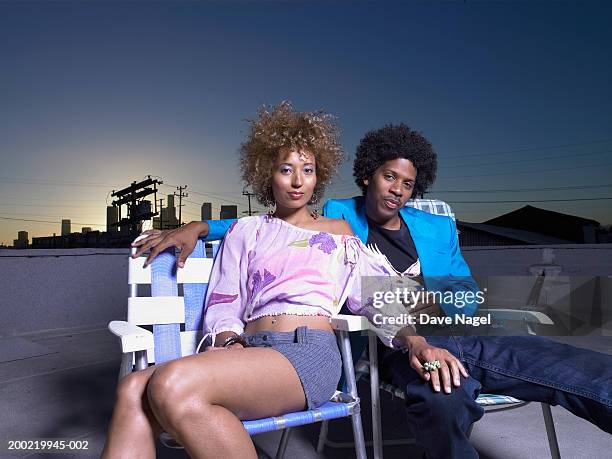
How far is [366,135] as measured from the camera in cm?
261

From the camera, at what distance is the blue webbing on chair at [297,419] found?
139cm

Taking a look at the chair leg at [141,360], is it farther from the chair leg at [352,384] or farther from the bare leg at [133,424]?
the chair leg at [352,384]

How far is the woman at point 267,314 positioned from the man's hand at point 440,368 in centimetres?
22

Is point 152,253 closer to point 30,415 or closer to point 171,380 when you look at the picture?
point 171,380

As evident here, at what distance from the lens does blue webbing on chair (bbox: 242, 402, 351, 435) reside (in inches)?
54.8

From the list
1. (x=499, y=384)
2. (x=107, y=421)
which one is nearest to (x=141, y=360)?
(x=499, y=384)

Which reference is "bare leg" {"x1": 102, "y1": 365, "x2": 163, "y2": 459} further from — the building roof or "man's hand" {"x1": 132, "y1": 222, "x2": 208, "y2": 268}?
the building roof

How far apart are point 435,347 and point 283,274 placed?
22.2 inches

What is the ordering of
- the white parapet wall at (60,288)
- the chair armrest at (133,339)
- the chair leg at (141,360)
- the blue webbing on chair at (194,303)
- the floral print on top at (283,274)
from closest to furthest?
the chair armrest at (133,339) → the chair leg at (141,360) → the floral print on top at (283,274) → the blue webbing on chair at (194,303) → the white parapet wall at (60,288)

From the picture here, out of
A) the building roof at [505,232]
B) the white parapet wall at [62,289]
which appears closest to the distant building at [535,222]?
the building roof at [505,232]

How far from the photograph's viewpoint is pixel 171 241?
1.97 metres

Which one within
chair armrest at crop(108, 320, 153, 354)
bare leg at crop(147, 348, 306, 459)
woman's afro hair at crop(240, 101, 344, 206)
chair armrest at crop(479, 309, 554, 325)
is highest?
woman's afro hair at crop(240, 101, 344, 206)

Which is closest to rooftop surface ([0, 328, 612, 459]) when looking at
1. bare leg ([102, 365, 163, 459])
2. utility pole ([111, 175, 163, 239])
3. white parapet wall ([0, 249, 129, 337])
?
bare leg ([102, 365, 163, 459])

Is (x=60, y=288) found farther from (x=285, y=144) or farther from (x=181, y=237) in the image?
(x=285, y=144)
